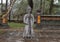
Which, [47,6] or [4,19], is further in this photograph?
[47,6]

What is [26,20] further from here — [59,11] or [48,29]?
[59,11]

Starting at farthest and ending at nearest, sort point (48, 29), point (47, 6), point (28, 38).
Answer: point (47, 6) → point (48, 29) → point (28, 38)

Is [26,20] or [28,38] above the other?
[26,20]

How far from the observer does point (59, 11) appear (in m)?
19.9

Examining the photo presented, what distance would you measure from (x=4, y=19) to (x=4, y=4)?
4.32 metres

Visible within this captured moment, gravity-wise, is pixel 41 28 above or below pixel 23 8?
below

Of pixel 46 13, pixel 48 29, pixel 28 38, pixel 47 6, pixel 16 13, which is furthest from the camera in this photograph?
pixel 16 13

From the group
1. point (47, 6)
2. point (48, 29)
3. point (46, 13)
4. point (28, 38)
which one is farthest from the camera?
point (47, 6)

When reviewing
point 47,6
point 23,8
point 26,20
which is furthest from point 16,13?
point 26,20

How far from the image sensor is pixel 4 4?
22609mm

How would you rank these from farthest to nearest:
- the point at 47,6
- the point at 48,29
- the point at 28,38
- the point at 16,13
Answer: the point at 16,13 < the point at 47,6 < the point at 48,29 < the point at 28,38

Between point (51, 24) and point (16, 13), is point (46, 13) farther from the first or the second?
point (16, 13)

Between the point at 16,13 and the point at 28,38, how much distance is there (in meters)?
10.4

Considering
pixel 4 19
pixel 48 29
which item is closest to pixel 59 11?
pixel 48 29
